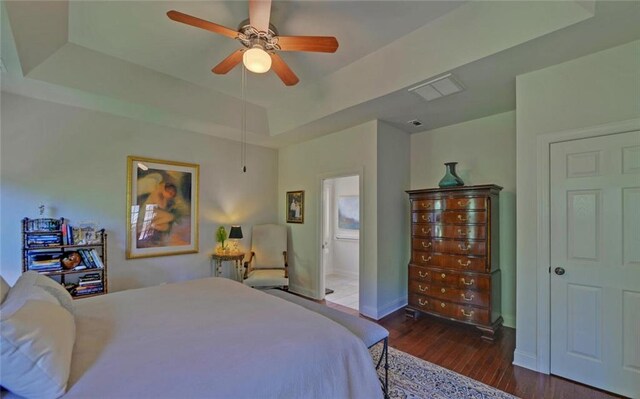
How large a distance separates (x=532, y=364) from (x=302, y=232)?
3397mm

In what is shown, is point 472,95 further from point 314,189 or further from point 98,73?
point 98,73

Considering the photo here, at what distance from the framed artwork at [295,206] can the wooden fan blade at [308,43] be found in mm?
2903

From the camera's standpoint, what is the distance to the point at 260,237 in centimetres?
487

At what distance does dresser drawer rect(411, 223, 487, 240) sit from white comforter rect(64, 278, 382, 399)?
7.64 ft

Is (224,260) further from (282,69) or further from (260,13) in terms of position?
(260,13)

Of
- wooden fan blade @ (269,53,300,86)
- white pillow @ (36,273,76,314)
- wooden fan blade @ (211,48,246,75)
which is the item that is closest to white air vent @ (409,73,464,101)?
wooden fan blade @ (269,53,300,86)

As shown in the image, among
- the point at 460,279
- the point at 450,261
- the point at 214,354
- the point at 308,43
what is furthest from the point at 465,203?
the point at 214,354

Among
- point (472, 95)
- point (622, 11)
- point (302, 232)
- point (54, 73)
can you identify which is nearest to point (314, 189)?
point (302, 232)

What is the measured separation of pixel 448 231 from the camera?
3.46m

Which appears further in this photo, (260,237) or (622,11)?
(260,237)

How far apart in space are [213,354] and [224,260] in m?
3.23

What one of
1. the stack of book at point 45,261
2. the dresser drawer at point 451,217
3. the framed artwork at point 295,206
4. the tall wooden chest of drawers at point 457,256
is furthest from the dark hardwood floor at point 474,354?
the stack of book at point 45,261

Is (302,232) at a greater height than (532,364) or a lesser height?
greater

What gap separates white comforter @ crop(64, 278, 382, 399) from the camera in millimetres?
1129
